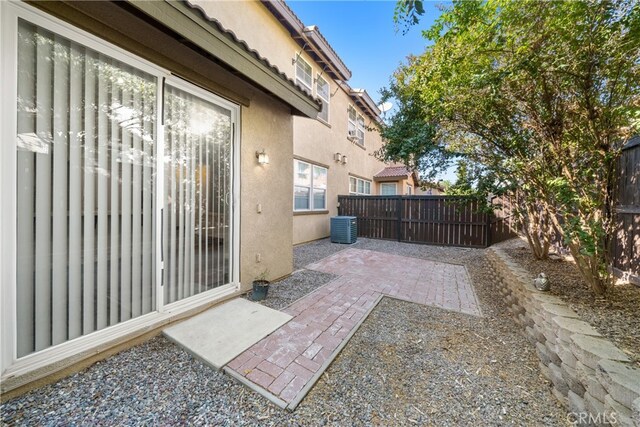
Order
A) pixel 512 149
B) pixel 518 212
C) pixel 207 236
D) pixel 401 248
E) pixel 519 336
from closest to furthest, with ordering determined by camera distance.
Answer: pixel 519 336
pixel 207 236
pixel 512 149
pixel 518 212
pixel 401 248

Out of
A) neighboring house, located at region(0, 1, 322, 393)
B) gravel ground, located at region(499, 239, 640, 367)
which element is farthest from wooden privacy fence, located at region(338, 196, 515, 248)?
neighboring house, located at region(0, 1, 322, 393)

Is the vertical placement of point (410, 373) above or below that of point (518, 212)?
below

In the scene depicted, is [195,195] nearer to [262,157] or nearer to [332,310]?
[262,157]

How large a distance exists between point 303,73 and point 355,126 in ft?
15.4

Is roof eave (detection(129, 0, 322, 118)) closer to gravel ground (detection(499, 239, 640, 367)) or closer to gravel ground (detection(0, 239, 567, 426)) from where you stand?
gravel ground (detection(0, 239, 567, 426))

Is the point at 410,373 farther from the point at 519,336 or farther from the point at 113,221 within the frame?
the point at 113,221

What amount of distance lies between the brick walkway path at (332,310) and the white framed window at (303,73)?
611 cm

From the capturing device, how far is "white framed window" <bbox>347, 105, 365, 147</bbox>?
1192 cm

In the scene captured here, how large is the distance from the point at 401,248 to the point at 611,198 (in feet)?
18.5

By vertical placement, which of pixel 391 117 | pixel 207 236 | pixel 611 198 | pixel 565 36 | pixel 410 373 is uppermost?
pixel 391 117

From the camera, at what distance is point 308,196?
29.2 ft

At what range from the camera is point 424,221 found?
30.3 ft

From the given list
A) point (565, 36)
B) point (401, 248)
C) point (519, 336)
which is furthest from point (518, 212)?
point (401, 248)

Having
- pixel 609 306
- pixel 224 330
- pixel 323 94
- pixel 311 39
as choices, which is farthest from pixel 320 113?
pixel 609 306
